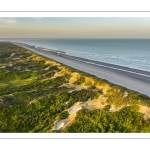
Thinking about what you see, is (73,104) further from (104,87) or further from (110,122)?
(110,122)

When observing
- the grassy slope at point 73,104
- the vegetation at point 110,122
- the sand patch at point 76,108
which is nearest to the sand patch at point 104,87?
the grassy slope at point 73,104

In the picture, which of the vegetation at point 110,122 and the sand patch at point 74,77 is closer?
the vegetation at point 110,122

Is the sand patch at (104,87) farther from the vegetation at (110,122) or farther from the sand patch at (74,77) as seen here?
the vegetation at (110,122)

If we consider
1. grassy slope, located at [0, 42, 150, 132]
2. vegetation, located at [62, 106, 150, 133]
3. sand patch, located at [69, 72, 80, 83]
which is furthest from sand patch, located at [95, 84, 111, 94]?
vegetation, located at [62, 106, 150, 133]

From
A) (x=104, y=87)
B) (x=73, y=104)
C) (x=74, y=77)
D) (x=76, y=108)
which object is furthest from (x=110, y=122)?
(x=74, y=77)

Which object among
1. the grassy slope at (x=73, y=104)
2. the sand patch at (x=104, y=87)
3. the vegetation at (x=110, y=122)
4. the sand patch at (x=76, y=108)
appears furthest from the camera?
the sand patch at (x=104, y=87)

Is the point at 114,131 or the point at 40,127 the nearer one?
the point at 114,131

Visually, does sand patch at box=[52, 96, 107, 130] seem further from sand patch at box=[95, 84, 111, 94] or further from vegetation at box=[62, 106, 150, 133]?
sand patch at box=[95, 84, 111, 94]
